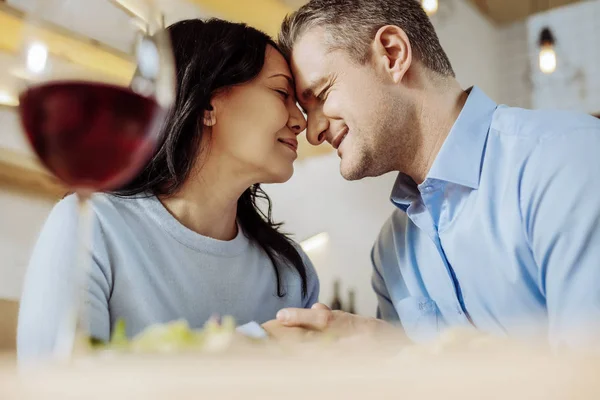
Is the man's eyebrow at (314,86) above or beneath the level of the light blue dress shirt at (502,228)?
above

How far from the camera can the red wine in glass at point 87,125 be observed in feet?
1.31

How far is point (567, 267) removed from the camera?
944 millimetres

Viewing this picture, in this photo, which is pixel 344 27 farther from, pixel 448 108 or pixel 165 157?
pixel 165 157

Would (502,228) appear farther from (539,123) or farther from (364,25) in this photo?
(364,25)

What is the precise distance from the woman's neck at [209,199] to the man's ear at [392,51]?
0.40 m

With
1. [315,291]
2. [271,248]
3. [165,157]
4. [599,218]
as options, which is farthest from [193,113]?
[599,218]

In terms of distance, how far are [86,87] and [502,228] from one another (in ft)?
2.86

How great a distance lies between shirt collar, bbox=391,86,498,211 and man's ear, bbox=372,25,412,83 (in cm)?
17

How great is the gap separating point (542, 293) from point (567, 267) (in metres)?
0.14

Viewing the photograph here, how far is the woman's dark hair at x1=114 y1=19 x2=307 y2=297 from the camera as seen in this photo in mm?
1268

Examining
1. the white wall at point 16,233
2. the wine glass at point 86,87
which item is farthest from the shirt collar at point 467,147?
the white wall at point 16,233

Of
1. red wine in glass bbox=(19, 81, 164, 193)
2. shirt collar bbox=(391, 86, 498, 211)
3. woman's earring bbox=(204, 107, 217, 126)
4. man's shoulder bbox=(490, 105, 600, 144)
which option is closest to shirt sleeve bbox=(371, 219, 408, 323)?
shirt collar bbox=(391, 86, 498, 211)

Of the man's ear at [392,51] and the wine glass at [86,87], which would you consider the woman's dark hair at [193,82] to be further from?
the wine glass at [86,87]

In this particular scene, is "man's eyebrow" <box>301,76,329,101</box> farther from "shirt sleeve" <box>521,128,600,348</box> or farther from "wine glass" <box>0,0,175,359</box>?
"wine glass" <box>0,0,175,359</box>
